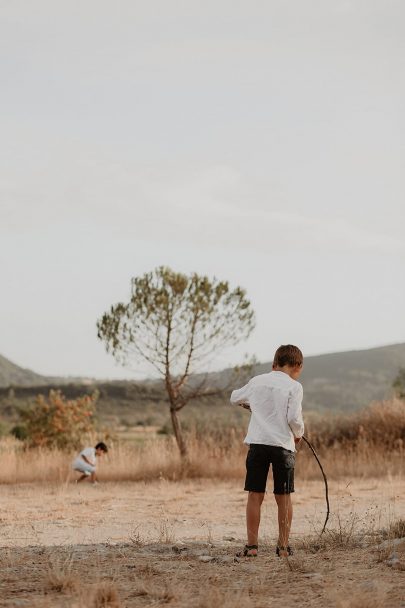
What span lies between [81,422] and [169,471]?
1324 centimetres

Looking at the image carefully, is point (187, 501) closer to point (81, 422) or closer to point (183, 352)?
point (183, 352)

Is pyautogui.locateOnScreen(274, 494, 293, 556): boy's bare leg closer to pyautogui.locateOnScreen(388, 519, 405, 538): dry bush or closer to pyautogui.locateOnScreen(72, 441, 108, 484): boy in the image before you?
pyautogui.locateOnScreen(388, 519, 405, 538): dry bush

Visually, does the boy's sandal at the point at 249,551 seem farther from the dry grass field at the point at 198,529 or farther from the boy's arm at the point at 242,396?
the boy's arm at the point at 242,396

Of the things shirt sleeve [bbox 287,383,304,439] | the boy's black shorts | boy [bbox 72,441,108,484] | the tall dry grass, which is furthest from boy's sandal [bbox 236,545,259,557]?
boy [bbox 72,441,108,484]

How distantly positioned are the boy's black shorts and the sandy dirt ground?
1.84 feet

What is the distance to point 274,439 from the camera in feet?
23.0

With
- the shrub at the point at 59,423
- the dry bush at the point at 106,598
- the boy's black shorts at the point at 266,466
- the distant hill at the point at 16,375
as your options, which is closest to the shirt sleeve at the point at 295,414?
the boy's black shorts at the point at 266,466

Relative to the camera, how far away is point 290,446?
23.3ft

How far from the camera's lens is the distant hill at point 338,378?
8725 centimetres

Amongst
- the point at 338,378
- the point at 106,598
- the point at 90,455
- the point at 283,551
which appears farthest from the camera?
the point at 338,378

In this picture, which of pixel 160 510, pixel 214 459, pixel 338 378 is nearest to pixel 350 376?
pixel 338 378

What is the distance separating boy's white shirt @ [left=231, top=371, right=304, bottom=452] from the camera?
702 cm

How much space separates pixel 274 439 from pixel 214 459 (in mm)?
10184

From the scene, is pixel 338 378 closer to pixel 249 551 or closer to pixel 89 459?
pixel 89 459
